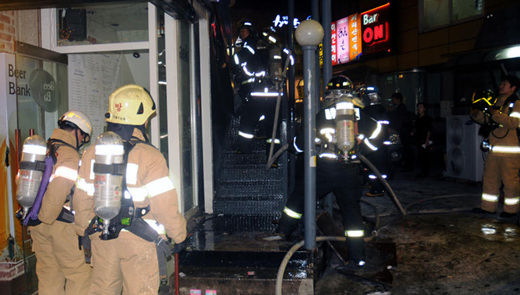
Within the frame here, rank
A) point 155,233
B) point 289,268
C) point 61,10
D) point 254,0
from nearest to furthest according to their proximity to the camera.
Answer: point 155,233
point 289,268
point 61,10
point 254,0

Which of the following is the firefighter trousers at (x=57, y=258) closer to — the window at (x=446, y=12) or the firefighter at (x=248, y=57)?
the firefighter at (x=248, y=57)

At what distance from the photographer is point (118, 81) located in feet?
22.0

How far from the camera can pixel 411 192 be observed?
8.88 m

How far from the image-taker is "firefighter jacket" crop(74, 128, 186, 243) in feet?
9.48

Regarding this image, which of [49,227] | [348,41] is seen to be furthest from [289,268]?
[348,41]

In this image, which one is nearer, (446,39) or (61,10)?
(61,10)

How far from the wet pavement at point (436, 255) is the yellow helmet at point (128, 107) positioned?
2.53 metres

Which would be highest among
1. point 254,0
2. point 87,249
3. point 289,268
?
point 254,0

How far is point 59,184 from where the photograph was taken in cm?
351

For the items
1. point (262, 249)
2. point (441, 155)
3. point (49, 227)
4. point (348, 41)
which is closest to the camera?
point (49, 227)

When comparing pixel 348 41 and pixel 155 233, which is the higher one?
pixel 348 41

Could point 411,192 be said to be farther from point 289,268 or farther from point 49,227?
point 49,227

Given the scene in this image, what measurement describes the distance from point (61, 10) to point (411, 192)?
7.28m

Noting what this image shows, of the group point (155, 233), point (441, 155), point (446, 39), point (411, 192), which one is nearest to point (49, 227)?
point (155, 233)
